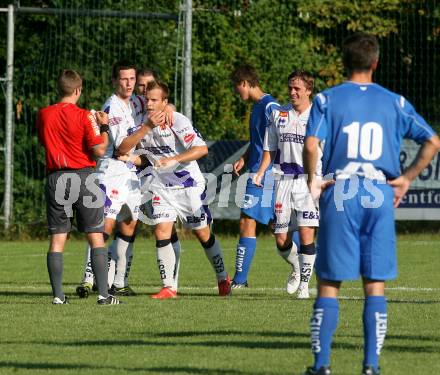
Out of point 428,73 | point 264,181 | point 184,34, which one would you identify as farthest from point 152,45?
point 264,181

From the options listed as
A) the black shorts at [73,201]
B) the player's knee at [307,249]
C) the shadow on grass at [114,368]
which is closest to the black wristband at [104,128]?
the black shorts at [73,201]

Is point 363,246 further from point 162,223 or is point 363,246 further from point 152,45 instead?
point 152,45

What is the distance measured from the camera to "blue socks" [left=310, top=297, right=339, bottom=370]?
254 inches

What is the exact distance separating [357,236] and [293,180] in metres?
5.30

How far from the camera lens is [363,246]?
6.55 meters

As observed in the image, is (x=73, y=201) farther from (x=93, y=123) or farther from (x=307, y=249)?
(x=307, y=249)

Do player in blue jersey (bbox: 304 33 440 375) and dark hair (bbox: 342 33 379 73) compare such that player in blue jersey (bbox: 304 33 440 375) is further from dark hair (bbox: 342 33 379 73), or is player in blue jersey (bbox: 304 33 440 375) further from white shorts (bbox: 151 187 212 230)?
white shorts (bbox: 151 187 212 230)

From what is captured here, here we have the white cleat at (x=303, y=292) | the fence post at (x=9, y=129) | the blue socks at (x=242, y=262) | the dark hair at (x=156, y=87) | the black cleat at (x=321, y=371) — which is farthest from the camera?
the fence post at (x=9, y=129)

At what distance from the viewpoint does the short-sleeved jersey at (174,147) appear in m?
11.2

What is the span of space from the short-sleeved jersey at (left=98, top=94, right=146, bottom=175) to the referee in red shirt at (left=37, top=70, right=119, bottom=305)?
1.10m

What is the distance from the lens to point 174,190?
11.5 metres

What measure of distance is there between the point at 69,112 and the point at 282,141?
229 cm

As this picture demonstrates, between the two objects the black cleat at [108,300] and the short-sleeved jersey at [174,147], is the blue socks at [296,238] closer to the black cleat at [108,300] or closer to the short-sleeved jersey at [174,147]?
the short-sleeved jersey at [174,147]

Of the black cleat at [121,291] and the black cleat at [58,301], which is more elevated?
the black cleat at [58,301]
